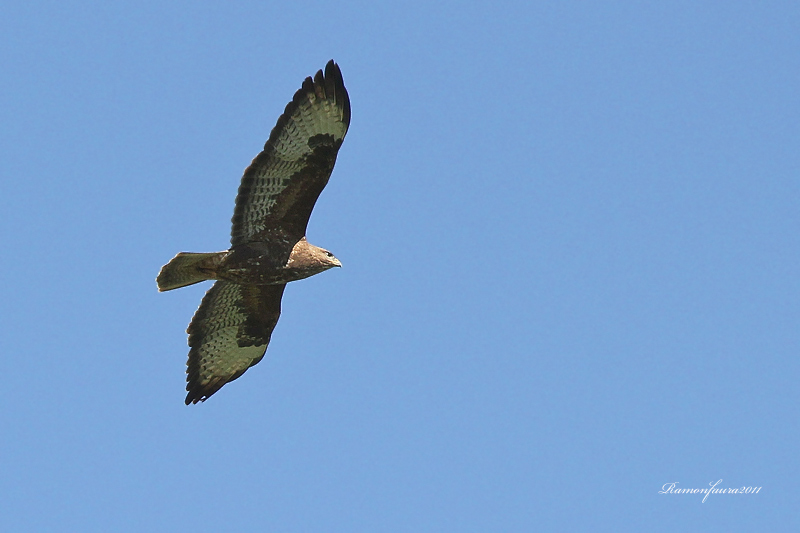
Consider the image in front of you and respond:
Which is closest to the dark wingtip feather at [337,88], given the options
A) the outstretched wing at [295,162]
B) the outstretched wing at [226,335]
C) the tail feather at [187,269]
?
the outstretched wing at [295,162]

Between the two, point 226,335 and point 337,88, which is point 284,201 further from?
point 226,335

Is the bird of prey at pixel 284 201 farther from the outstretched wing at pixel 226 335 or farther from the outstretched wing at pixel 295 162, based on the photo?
the outstretched wing at pixel 226 335

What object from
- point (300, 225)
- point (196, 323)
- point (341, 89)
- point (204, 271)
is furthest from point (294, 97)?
point (196, 323)

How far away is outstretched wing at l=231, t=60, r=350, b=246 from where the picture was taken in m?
11.5

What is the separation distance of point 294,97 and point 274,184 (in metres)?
0.98

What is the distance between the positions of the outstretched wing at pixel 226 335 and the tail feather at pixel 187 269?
111cm

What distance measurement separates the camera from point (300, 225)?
39.6 feet

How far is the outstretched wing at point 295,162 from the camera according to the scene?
11477 mm

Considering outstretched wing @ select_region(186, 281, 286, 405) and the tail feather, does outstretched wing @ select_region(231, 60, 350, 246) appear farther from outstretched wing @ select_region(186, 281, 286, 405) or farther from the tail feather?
outstretched wing @ select_region(186, 281, 286, 405)

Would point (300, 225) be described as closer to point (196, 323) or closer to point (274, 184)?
point (274, 184)

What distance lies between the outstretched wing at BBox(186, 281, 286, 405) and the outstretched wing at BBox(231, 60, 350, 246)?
1388 millimetres

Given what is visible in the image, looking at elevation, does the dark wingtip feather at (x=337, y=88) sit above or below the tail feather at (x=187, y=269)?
above

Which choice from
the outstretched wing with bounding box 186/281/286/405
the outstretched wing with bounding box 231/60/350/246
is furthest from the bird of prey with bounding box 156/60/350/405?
the outstretched wing with bounding box 186/281/286/405

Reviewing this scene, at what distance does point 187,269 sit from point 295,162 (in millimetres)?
1723
